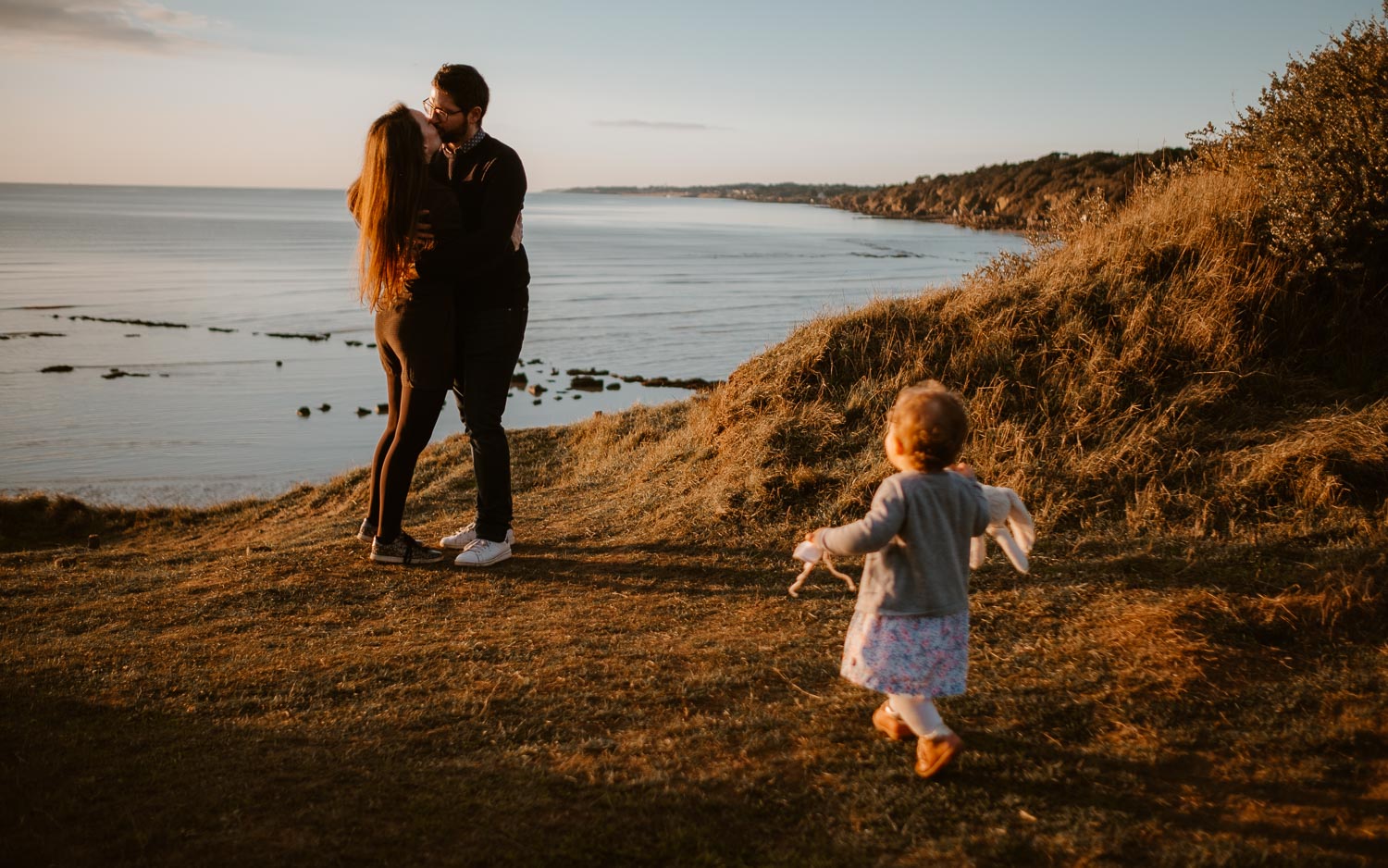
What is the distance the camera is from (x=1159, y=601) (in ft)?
15.5

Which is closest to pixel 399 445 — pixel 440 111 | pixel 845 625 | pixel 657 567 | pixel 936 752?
pixel 657 567

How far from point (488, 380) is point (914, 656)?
10.8 ft

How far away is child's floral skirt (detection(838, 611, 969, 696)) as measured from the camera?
3.27 m

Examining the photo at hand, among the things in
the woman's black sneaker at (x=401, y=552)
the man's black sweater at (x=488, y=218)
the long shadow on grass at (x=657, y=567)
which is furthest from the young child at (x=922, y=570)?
the woman's black sneaker at (x=401, y=552)

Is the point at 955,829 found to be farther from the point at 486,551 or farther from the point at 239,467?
the point at 239,467

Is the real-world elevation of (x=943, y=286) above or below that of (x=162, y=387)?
above

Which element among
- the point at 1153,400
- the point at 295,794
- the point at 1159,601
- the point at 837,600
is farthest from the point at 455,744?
the point at 1153,400

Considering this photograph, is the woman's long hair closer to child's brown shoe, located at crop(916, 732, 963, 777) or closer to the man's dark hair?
the man's dark hair

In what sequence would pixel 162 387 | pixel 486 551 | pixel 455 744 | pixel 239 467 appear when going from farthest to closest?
pixel 162 387 → pixel 239 467 → pixel 486 551 → pixel 455 744

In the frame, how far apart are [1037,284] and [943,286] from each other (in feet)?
Result: 3.12

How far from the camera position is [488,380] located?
18.5 feet

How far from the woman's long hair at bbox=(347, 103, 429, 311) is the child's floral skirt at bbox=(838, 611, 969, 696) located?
3.42 m

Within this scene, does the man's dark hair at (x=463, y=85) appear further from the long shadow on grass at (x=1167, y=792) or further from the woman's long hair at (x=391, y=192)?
the long shadow on grass at (x=1167, y=792)

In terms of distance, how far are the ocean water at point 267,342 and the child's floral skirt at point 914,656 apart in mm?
6252
